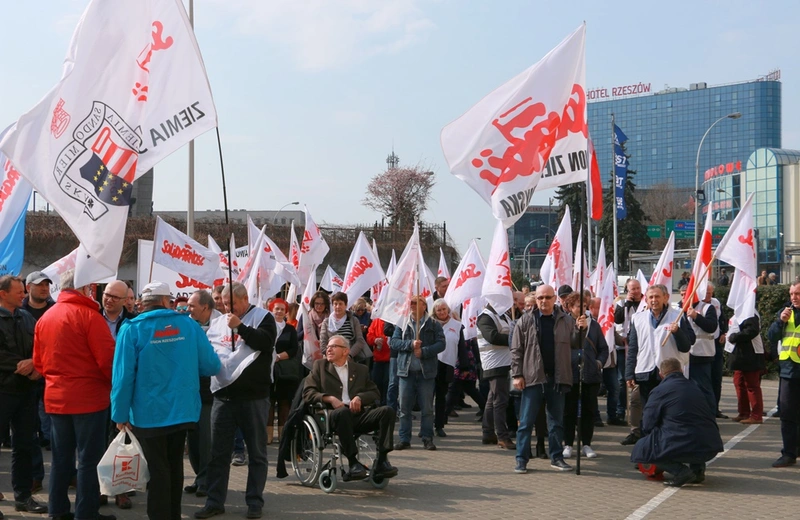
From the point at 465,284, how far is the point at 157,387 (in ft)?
26.4

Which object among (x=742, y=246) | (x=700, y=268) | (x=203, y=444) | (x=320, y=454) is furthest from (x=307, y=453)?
(x=742, y=246)

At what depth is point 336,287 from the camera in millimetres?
24656

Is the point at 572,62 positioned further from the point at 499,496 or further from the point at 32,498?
the point at 32,498

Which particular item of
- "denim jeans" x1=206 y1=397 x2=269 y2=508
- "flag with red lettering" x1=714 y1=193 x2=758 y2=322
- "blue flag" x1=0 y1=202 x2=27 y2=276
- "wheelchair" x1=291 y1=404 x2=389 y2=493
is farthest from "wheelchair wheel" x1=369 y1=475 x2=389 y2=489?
"flag with red lettering" x1=714 y1=193 x2=758 y2=322

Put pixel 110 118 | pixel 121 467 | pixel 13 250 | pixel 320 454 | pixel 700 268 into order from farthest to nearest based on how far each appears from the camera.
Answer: pixel 700 268 < pixel 13 250 < pixel 320 454 < pixel 110 118 < pixel 121 467

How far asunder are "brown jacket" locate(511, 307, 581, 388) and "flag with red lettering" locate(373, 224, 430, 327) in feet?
6.27

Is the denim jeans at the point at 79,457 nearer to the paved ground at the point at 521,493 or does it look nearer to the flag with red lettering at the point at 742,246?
the paved ground at the point at 521,493

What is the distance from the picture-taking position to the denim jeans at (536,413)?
10.2 meters

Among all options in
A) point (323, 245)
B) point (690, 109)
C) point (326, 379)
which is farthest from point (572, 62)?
point (690, 109)

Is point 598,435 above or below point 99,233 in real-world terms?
below

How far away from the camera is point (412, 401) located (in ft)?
39.0

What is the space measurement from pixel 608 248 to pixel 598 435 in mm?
58793

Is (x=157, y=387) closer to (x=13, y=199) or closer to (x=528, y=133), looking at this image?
(x=13, y=199)

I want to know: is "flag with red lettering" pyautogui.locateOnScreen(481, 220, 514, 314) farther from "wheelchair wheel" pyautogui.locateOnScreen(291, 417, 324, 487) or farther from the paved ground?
"wheelchair wheel" pyautogui.locateOnScreen(291, 417, 324, 487)
